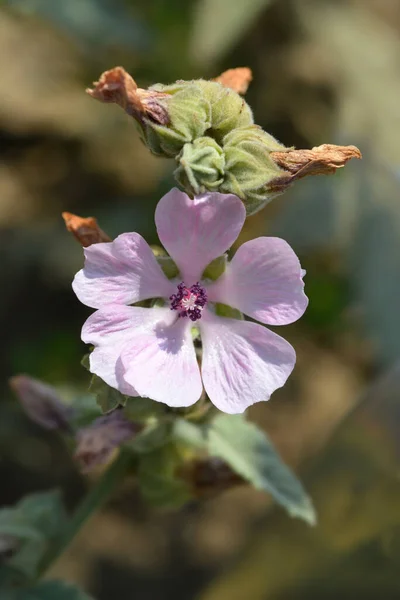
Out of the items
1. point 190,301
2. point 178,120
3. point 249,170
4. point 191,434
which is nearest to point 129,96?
point 178,120

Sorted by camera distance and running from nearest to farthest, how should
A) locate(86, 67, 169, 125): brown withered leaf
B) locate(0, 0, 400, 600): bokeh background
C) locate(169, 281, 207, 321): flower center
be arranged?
locate(86, 67, 169, 125): brown withered leaf, locate(169, 281, 207, 321): flower center, locate(0, 0, 400, 600): bokeh background

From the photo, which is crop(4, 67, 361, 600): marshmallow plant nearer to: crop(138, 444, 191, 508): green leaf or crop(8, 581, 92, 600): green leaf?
crop(138, 444, 191, 508): green leaf

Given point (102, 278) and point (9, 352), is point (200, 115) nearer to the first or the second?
point (102, 278)

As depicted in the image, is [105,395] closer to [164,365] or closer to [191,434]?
[164,365]

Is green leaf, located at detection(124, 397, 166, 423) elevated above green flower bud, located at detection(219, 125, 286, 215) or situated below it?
below

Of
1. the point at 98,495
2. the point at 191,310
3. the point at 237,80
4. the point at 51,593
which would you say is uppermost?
the point at 237,80

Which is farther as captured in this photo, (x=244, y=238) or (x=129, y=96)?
(x=244, y=238)

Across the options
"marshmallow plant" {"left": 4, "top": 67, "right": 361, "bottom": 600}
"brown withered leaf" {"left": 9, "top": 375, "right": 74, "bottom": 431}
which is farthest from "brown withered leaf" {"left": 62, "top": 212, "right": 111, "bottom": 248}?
"brown withered leaf" {"left": 9, "top": 375, "right": 74, "bottom": 431}
